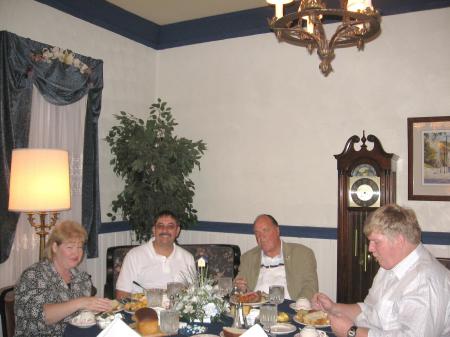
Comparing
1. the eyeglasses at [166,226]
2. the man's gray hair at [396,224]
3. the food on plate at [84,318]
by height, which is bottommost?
the food on plate at [84,318]

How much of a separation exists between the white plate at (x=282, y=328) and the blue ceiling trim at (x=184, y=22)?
3.31 m

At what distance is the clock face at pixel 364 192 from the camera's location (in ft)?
12.8

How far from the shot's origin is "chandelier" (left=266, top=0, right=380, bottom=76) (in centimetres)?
223

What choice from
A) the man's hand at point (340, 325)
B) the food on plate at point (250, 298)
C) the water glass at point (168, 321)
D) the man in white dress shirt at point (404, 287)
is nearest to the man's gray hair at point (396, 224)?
the man in white dress shirt at point (404, 287)

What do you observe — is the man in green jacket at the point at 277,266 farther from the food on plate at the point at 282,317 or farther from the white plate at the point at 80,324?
the white plate at the point at 80,324

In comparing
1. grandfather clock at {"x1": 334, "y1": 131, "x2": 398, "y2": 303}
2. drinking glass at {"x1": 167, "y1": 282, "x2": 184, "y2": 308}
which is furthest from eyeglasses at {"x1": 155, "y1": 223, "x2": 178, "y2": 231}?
grandfather clock at {"x1": 334, "y1": 131, "x2": 398, "y2": 303}

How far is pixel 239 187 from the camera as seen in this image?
5.05 metres

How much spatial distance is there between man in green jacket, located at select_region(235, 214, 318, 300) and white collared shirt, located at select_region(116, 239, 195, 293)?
49cm

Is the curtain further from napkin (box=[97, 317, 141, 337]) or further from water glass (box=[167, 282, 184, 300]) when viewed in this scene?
napkin (box=[97, 317, 141, 337])

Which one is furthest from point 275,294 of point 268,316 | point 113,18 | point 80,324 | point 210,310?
point 113,18

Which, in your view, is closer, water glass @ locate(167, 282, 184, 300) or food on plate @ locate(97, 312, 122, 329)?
food on plate @ locate(97, 312, 122, 329)

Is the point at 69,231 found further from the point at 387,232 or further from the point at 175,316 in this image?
the point at 387,232

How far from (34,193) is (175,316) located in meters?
1.36

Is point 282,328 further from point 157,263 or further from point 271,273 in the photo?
point 157,263
